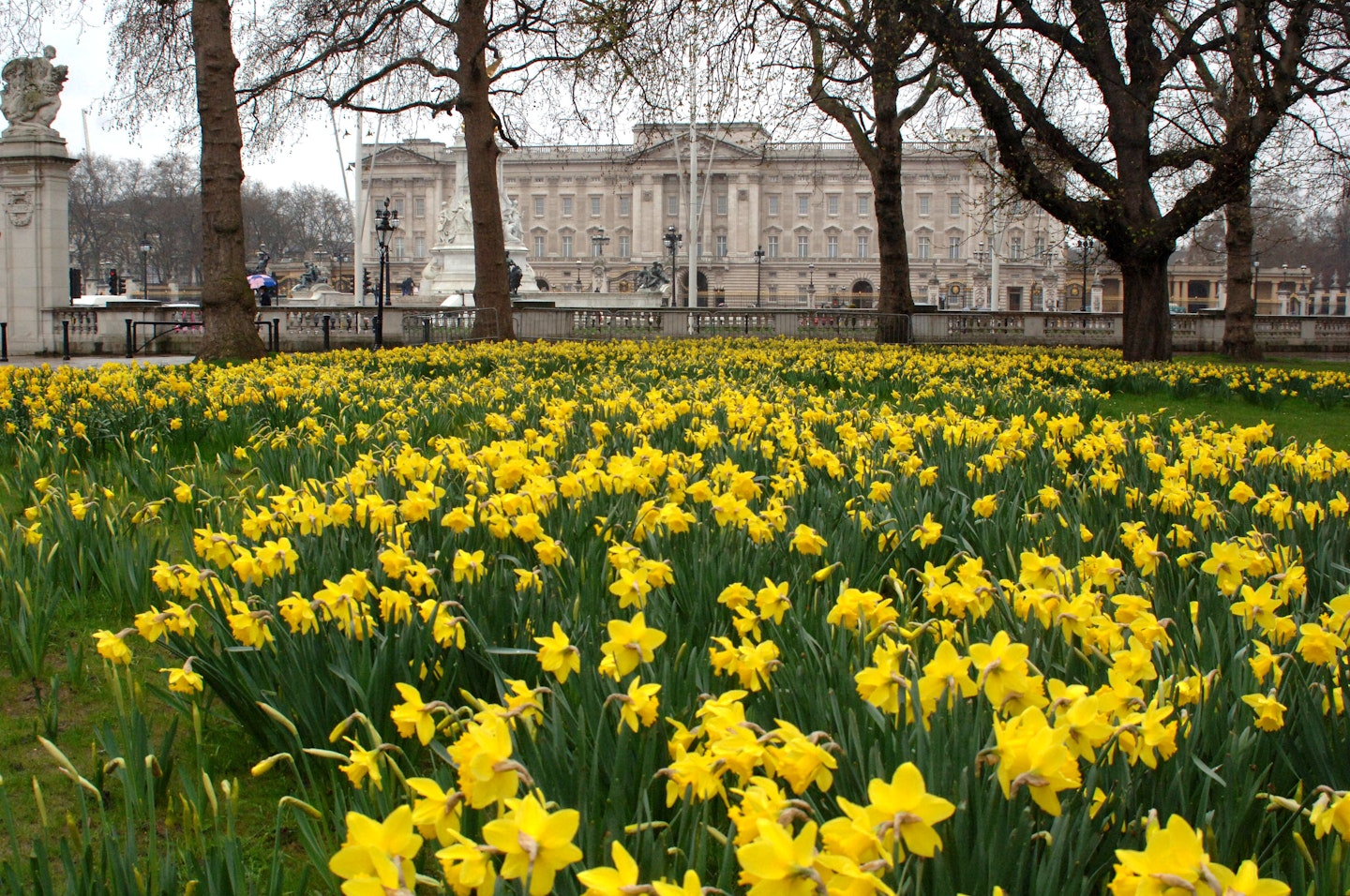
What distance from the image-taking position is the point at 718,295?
92.8 m

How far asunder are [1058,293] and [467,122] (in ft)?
244

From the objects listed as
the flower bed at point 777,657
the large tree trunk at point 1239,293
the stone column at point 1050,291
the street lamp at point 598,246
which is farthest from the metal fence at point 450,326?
Answer: the street lamp at point 598,246

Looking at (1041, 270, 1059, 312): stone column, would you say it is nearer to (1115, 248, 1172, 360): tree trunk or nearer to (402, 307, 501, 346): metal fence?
(402, 307, 501, 346): metal fence

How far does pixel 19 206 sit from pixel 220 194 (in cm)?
1251

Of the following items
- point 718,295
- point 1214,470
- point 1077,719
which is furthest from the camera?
point 718,295

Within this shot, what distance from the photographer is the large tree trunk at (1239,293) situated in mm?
22594

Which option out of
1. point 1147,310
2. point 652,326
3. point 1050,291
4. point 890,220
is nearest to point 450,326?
point 652,326

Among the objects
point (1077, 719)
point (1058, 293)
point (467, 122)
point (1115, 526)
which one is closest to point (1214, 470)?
point (1115, 526)

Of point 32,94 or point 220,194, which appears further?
point 32,94

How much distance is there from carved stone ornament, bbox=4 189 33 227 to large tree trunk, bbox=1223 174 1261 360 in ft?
80.9

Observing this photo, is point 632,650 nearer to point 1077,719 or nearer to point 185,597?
point 1077,719

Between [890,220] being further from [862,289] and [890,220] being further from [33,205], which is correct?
[862,289]

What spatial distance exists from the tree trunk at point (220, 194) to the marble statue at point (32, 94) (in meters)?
11.7

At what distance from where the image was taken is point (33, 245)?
24812mm
